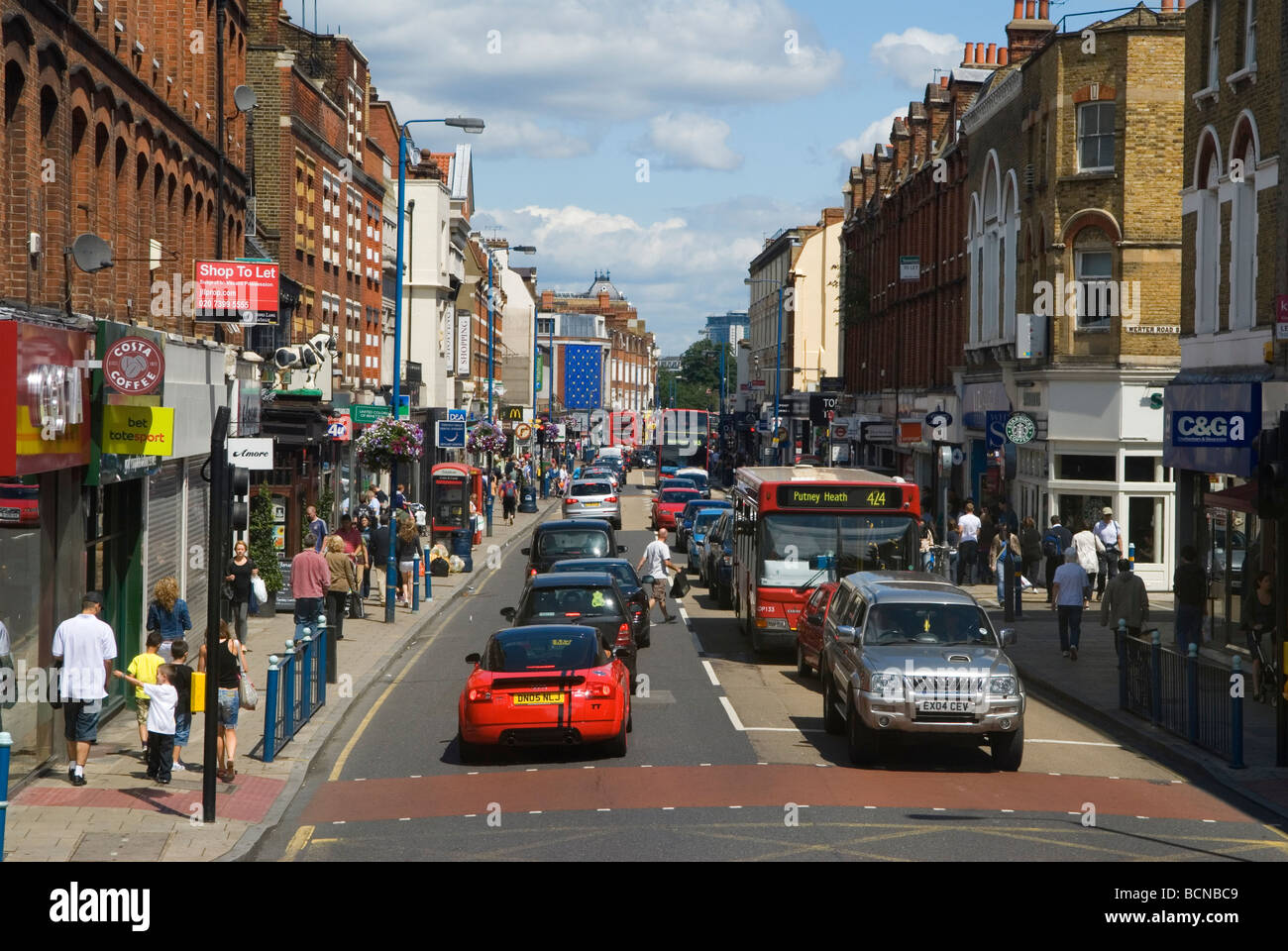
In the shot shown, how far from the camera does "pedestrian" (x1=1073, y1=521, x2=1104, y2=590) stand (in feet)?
105

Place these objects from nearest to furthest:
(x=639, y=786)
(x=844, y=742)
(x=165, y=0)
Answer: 1. (x=639, y=786)
2. (x=844, y=742)
3. (x=165, y=0)

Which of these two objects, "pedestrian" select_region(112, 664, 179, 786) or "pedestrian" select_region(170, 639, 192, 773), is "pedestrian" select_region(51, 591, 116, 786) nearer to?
"pedestrian" select_region(112, 664, 179, 786)

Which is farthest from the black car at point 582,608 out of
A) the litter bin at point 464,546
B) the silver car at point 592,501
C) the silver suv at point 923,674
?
the silver car at point 592,501

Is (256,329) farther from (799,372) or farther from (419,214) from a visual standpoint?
(799,372)

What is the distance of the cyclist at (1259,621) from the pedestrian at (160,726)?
Answer: 12988 mm

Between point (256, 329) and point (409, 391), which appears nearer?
point (256, 329)

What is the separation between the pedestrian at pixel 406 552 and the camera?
33531mm

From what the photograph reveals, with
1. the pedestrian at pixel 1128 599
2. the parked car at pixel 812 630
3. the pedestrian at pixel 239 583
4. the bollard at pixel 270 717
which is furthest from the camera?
the pedestrian at pixel 239 583

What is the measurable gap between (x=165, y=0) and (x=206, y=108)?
11.2 ft

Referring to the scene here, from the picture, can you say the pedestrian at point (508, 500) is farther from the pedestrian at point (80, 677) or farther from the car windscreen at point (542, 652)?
the pedestrian at point (80, 677)

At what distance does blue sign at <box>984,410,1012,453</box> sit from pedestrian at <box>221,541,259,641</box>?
700 inches

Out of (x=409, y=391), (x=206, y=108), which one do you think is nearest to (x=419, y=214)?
(x=409, y=391)

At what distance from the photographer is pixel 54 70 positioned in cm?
1772

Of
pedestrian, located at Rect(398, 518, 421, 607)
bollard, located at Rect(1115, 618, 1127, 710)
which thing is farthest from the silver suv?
pedestrian, located at Rect(398, 518, 421, 607)
